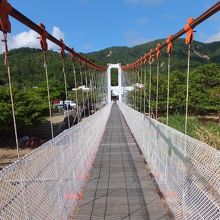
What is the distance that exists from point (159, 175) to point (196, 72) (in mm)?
23369

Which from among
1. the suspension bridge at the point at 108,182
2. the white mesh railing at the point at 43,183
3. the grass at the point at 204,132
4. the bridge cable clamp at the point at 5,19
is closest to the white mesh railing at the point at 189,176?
the suspension bridge at the point at 108,182

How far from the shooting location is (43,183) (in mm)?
2494

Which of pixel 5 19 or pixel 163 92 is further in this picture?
pixel 163 92

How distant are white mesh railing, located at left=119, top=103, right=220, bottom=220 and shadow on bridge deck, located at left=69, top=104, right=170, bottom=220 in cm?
24

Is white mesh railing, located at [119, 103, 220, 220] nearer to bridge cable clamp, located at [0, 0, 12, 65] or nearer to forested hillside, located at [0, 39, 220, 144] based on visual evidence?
bridge cable clamp, located at [0, 0, 12, 65]

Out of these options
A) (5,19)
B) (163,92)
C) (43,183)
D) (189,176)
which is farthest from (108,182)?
(163,92)

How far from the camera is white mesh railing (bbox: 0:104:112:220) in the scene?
1793 mm

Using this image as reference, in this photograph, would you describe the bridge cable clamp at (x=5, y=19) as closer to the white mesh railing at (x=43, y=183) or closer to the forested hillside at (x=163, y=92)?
the white mesh railing at (x=43, y=183)

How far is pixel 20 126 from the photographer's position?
1941 centimetres

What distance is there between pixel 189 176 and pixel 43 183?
1000 millimetres

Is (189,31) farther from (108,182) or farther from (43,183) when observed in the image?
(43,183)

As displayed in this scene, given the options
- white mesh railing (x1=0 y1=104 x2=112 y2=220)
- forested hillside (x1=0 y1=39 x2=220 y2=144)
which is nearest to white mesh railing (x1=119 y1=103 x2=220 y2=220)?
white mesh railing (x1=0 y1=104 x2=112 y2=220)

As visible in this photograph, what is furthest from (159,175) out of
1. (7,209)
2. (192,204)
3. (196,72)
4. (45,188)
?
(196,72)

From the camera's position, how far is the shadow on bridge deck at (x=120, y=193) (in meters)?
3.79
